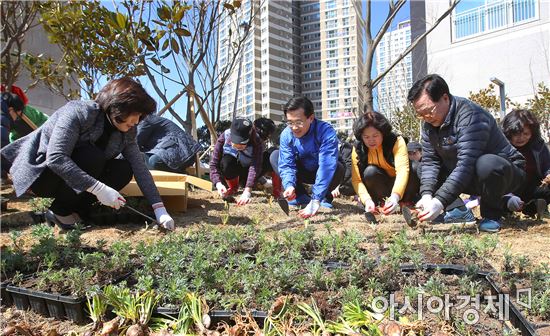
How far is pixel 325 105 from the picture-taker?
72375mm

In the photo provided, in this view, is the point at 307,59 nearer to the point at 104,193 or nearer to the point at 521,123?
the point at 521,123

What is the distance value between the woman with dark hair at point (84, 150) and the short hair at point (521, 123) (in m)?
2.60

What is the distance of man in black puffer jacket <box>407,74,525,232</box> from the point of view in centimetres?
260

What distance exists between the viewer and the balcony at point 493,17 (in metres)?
17.8

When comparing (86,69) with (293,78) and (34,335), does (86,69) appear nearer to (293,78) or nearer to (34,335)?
(34,335)

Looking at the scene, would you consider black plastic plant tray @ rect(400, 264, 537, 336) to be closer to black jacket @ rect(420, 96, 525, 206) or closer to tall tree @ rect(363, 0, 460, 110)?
black jacket @ rect(420, 96, 525, 206)

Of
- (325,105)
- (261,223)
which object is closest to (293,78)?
(325,105)

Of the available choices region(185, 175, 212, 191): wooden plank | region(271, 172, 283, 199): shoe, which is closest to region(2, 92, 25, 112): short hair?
region(185, 175, 212, 191): wooden plank

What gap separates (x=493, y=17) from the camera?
61.9ft

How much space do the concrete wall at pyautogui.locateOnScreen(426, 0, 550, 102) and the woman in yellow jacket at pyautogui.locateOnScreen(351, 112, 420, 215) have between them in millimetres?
14189

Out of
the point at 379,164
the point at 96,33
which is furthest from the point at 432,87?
the point at 96,33

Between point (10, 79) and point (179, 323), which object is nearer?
point (179, 323)

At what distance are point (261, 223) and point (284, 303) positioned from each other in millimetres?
1756

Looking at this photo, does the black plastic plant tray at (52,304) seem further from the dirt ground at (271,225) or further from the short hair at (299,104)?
the short hair at (299,104)
